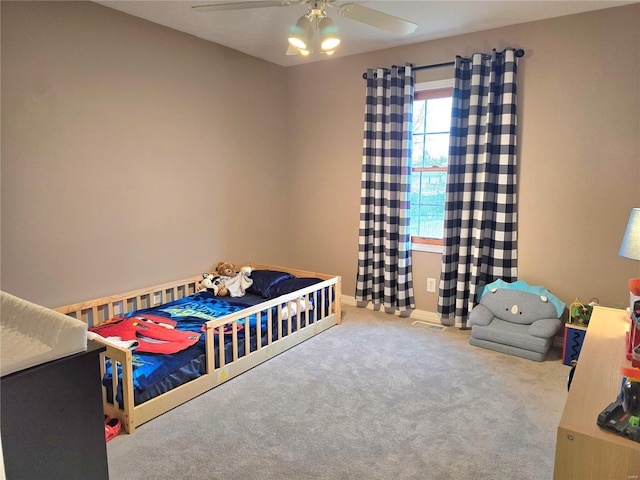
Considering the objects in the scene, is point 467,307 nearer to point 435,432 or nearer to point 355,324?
point 355,324

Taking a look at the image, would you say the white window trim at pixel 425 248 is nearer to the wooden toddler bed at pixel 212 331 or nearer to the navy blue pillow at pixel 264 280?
the wooden toddler bed at pixel 212 331

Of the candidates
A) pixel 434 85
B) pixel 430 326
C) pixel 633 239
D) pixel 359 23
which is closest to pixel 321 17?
pixel 359 23

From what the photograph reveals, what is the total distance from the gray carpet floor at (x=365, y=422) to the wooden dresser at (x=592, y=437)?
641 millimetres

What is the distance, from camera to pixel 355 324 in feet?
12.6

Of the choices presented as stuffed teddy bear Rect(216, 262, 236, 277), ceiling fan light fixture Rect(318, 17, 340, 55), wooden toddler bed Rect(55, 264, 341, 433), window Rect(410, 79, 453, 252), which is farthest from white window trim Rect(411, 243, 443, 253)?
ceiling fan light fixture Rect(318, 17, 340, 55)

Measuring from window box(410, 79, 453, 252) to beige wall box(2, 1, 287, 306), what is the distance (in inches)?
60.3

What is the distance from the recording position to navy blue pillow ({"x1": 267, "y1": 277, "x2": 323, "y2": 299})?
12.0ft

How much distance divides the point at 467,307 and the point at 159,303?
2512 mm

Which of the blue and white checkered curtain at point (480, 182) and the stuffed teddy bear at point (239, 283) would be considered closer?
the blue and white checkered curtain at point (480, 182)

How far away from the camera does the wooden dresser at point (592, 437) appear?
3.87 feet

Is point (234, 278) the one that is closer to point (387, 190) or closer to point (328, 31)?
point (387, 190)

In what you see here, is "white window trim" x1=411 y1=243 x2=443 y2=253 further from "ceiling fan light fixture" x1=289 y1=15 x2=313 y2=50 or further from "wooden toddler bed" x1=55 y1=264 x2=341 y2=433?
"ceiling fan light fixture" x1=289 y1=15 x2=313 y2=50

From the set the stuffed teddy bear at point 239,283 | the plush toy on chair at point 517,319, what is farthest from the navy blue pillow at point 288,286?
the plush toy on chair at point 517,319

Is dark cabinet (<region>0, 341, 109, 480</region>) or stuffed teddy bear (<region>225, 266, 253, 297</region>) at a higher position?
dark cabinet (<region>0, 341, 109, 480</region>)
